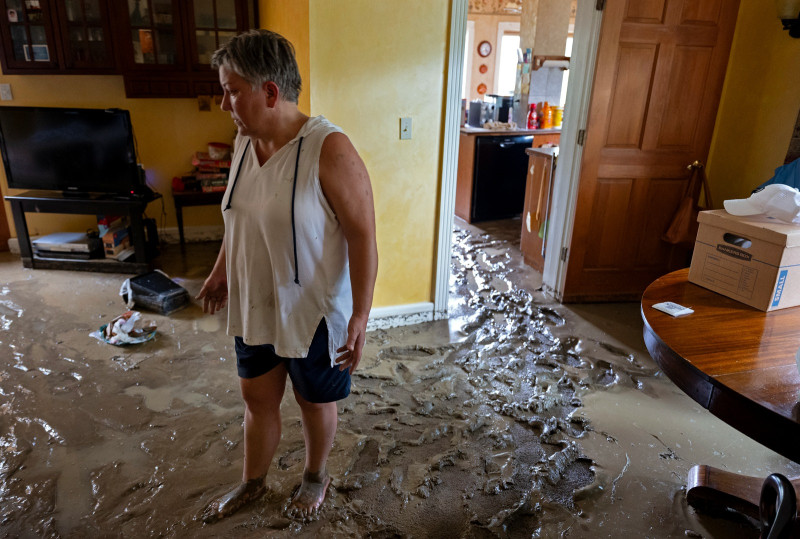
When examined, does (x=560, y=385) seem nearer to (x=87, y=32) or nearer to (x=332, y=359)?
(x=332, y=359)

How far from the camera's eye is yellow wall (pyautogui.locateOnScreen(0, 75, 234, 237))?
3.63 metres

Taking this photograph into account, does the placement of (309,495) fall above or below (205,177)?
below

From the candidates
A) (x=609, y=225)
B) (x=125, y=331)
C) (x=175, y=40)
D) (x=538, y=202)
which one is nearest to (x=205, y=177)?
(x=175, y=40)

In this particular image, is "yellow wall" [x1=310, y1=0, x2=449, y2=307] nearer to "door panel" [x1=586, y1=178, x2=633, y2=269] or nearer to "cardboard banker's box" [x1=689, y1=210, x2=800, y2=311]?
"door panel" [x1=586, y1=178, x2=633, y2=269]

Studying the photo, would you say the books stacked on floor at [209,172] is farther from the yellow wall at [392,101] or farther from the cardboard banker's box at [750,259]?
the cardboard banker's box at [750,259]

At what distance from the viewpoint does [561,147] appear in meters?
3.21

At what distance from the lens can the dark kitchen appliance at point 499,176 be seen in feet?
15.8

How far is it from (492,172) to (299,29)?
2774 millimetres

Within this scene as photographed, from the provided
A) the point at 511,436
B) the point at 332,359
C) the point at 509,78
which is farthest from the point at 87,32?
the point at 509,78

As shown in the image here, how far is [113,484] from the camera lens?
1.76 meters

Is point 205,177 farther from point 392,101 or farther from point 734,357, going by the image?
point 734,357

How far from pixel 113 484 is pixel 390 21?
222 centimetres

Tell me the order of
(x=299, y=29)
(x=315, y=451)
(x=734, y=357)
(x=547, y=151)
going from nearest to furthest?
(x=734, y=357) < (x=315, y=451) < (x=299, y=29) < (x=547, y=151)

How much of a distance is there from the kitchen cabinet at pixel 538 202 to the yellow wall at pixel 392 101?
114 centimetres
